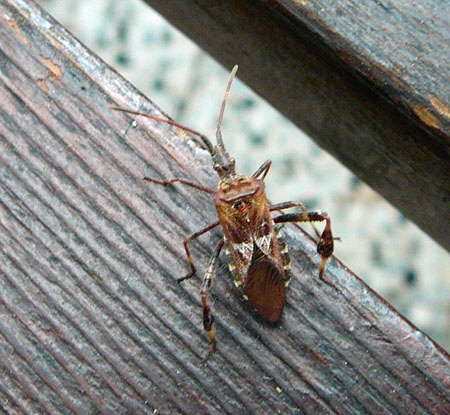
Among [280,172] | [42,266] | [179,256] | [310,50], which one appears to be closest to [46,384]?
→ [42,266]

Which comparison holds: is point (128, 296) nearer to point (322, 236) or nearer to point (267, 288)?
point (267, 288)

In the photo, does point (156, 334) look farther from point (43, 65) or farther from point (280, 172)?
point (280, 172)

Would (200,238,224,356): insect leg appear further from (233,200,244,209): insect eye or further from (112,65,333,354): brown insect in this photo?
(233,200,244,209): insect eye

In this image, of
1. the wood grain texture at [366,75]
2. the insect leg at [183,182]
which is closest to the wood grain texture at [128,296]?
the insect leg at [183,182]

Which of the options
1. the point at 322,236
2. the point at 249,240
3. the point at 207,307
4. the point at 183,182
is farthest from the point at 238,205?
the point at 207,307

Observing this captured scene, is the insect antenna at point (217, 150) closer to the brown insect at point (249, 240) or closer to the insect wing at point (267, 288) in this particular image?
the brown insect at point (249, 240)

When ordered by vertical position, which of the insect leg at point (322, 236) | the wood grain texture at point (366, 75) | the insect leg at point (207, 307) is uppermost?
the wood grain texture at point (366, 75)

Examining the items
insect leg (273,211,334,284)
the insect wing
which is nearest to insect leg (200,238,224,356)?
the insect wing

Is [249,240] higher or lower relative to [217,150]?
lower
